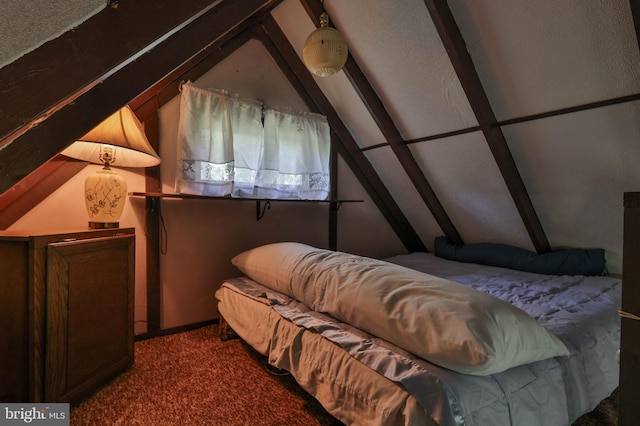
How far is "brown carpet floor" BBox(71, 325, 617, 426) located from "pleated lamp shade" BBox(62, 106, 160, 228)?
897 millimetres

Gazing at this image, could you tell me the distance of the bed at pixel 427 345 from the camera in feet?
2.75

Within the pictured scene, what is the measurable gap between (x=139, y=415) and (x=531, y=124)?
284 centimetres

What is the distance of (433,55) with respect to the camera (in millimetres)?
1986

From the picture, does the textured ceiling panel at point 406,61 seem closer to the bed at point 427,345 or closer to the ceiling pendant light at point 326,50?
the ceiling pendant light at point 326,50

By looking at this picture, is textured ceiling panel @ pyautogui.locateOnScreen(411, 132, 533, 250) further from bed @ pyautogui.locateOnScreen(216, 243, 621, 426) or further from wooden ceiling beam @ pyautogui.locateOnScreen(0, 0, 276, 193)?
wooden ceiling beam @ pyautogui.locateOnScreen(0, 0, 276, 193)

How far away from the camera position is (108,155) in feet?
5.60

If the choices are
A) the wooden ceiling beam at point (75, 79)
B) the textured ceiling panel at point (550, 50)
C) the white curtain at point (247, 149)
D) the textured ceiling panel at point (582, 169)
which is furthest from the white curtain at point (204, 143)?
the textured ceiling panel at point (582, 169)

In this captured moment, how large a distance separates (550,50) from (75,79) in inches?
85.1

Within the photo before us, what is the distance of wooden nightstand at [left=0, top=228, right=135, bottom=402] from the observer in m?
1.20

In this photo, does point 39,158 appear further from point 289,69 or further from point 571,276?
point 571,276

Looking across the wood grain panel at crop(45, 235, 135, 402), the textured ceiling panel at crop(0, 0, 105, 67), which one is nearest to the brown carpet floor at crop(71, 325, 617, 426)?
the wood grain panel at crop(45, 235, 135, 402)

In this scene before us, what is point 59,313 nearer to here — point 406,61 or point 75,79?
point 75,79

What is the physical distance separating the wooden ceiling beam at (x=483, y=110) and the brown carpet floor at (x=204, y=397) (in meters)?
1.37

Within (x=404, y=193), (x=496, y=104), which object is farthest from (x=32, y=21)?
(x=404, y=193)
